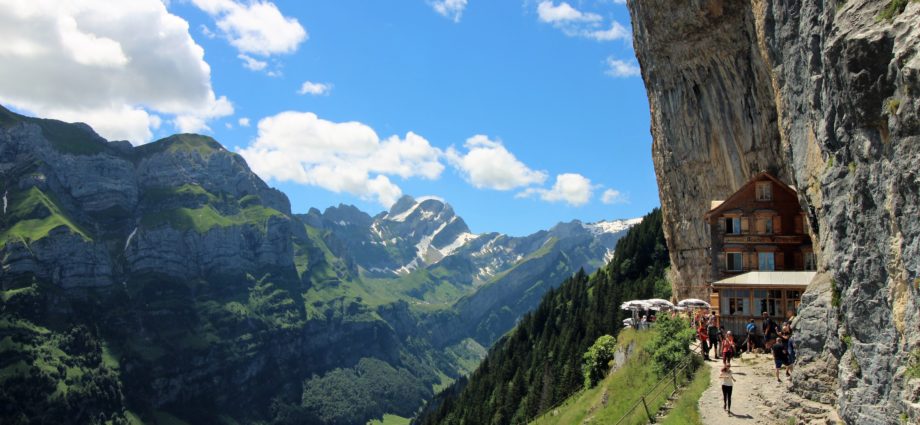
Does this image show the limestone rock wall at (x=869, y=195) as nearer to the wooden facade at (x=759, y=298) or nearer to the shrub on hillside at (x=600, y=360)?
the wooden facade at (x=759, y=298)

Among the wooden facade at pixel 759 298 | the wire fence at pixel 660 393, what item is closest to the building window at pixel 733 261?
the wooden facade at pixel 759 298

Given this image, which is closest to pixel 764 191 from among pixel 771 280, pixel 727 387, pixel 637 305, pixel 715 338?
pixel 637 305

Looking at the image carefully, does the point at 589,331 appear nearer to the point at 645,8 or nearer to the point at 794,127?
the point at 645,8

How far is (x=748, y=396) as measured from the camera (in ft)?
99.3

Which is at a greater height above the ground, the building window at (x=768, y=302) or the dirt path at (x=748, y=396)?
the building window at (x=768, y=302)

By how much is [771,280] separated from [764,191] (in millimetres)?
14731

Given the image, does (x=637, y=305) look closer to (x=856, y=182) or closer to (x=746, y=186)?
(x=746, y=186)

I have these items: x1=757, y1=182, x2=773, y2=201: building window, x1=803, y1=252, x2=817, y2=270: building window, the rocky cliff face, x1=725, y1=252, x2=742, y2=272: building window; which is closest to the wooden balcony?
x1=803, y1=252, x2=817, y2=270: building window

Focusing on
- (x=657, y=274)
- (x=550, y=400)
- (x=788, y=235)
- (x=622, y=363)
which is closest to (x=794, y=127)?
(x=788, y=235)

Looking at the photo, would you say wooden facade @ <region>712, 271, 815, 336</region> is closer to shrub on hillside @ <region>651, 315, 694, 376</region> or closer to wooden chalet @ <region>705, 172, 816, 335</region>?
shrub on hillside @ <region>651, 315, 694, 376</region>

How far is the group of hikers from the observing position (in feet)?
95.7

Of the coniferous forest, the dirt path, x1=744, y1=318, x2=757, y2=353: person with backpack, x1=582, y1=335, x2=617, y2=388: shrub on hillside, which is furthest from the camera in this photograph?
the coniferous forest

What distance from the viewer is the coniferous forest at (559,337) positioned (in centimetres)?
11262

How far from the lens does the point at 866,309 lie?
816 inches
